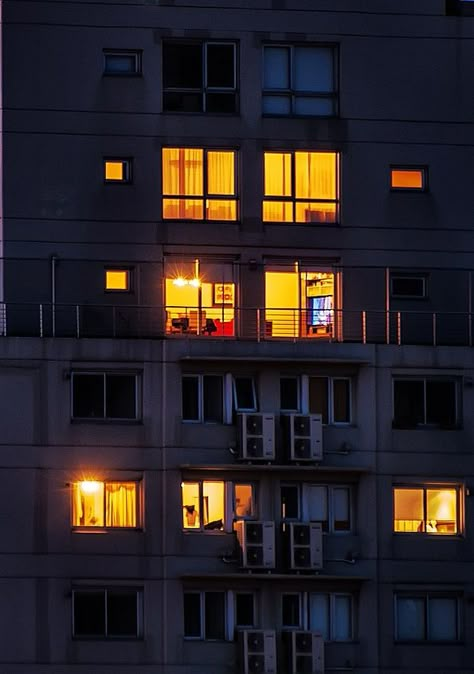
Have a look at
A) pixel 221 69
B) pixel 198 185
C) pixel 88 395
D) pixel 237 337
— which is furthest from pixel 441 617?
pixel 221 69

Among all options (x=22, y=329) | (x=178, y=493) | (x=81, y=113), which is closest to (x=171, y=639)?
(x=178, y=493)

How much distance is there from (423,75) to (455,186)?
2.75 meters

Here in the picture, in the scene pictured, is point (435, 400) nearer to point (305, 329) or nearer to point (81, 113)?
point (305, 329)

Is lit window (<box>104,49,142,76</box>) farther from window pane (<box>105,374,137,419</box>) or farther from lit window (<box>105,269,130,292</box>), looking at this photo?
window pane (<box>105,374,137,419</box>)

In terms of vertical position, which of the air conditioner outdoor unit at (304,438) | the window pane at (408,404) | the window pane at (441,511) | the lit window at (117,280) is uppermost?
the lit window at (117,280)

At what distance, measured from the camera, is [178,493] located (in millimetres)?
63156

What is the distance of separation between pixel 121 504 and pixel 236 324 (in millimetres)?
5167

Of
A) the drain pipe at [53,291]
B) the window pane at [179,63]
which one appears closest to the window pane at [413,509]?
the drain pipe at [53,291]

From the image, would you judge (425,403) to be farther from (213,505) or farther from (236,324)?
(213,505)

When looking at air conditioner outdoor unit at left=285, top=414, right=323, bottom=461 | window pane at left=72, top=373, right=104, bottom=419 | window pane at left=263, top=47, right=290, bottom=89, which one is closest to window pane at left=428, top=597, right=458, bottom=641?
air conditioner outdoor unit at left=285, top=414, right=323, bottom=461

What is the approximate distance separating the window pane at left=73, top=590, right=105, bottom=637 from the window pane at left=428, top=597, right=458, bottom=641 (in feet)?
24.5

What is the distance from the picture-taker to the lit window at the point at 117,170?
65.4 meters

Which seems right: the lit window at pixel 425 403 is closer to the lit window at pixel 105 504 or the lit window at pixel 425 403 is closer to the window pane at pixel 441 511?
the window pane at pixel 441 511

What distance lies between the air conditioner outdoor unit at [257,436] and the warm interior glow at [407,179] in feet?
22.8
